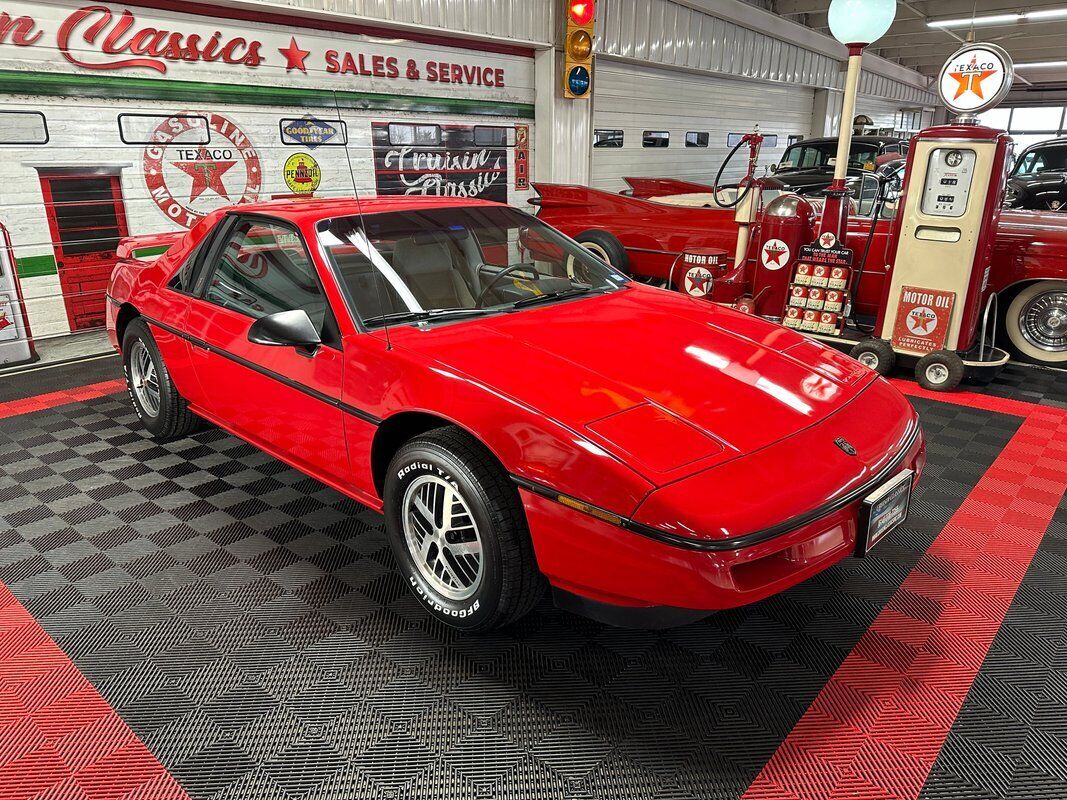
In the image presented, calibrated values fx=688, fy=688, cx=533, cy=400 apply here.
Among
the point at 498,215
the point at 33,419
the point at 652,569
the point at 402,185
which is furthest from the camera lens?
the point at 402,185

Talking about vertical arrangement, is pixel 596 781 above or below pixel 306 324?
below

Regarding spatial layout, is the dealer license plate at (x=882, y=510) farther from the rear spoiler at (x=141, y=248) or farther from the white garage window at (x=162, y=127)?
the white garage window at (x=162, y=127)

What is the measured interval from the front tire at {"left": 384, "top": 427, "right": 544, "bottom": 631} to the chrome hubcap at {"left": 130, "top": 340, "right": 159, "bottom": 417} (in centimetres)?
201

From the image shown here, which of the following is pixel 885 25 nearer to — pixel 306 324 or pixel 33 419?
pixel 306 324

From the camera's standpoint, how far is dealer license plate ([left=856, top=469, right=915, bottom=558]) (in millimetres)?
1827

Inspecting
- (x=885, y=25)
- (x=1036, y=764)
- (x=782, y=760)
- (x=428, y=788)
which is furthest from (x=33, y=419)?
(x=885, y=25)

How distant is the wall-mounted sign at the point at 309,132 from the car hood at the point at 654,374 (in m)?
5.19

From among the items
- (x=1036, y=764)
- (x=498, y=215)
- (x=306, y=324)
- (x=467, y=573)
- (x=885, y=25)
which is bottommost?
(x=1036, y=764)

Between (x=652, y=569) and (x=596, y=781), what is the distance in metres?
0.53

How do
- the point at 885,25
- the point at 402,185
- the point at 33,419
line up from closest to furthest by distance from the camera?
1. the point at 33,419
2. the point at 885,25
3. the point at 402,185

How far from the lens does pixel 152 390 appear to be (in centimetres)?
354

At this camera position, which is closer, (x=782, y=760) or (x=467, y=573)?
(x=782, y=760)

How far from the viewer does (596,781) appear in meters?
1.64

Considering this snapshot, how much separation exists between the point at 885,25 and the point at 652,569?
195 inches
